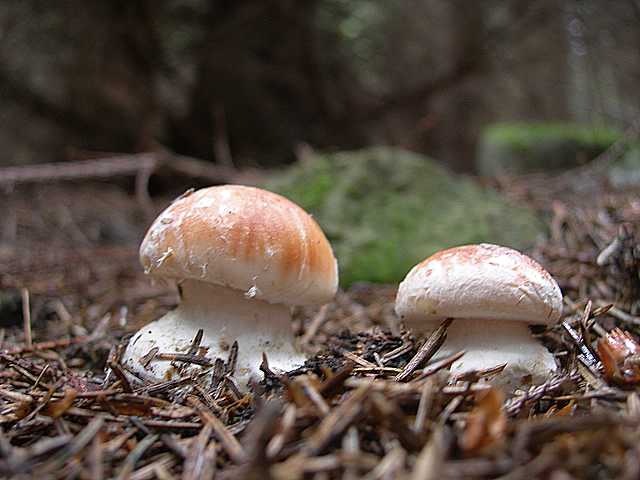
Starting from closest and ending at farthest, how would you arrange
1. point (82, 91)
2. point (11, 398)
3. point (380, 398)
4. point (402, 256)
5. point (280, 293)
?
point (380, 398), point (11, 398), point (280, 293), point (402, 256), point (82, 91)

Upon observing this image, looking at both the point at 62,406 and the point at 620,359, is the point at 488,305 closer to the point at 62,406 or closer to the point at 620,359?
the point at 620,359

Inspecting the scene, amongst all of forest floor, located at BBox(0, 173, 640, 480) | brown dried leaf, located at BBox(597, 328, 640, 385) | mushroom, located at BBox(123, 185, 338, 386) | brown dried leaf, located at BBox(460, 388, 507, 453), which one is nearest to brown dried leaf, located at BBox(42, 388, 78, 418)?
forest floor, located at BBox(0, 173, 640, 480)

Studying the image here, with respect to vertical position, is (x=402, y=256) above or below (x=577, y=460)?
below

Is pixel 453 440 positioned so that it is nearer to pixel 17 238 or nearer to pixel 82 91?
pixel 17 238

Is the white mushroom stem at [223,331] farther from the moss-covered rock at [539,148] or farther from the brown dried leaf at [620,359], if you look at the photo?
the moss-covered rock at [539,148]

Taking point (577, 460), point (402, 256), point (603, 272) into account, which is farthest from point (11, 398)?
point (402, 256)

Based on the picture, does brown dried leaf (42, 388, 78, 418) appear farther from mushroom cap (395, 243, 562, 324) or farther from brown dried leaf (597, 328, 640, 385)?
brown dried leaf (597, 328, 640, 385)

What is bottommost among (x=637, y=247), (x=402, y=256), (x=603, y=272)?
(x=402, y=256)

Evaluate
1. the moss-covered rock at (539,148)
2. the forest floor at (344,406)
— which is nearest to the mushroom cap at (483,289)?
the forest floor at (344,406)
